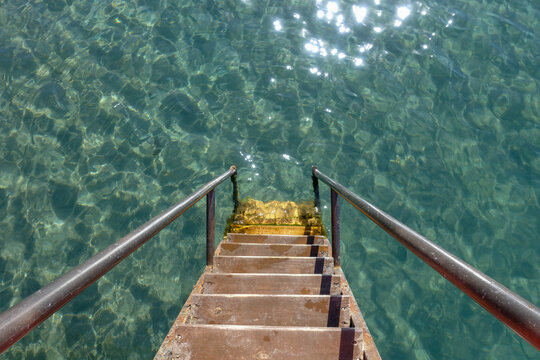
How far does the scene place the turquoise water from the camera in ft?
14.9

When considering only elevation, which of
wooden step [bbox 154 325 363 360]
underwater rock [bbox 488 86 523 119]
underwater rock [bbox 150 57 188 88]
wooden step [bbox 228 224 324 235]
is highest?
underwater rock [bbox 150 57 188 88]

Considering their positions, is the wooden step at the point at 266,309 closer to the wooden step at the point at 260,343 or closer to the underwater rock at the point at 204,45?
the wooden step at the point at 260,343

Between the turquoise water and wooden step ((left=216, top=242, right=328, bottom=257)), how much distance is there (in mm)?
1280

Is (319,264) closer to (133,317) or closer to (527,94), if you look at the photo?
(133,317)

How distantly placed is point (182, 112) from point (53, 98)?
2.20m

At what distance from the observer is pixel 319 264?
344 centimetres

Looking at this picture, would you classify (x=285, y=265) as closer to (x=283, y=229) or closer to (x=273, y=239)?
(x=273, y=239)

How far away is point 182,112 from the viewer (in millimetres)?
6152

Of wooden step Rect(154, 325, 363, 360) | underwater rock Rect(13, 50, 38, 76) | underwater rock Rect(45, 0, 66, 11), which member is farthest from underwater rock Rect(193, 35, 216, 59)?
wooden step Rect(154, 325, 363, 360)

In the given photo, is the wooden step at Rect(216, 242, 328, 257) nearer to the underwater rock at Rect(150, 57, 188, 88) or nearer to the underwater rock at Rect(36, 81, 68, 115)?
the underwater rock at Rect(150, 57, 188, 88)

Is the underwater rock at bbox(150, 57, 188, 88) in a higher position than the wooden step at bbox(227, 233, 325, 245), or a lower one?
higher

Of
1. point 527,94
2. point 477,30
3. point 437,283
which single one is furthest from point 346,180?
point 477,30

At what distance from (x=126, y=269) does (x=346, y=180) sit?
11.5 feet

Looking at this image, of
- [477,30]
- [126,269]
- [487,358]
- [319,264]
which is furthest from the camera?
[477,30]
